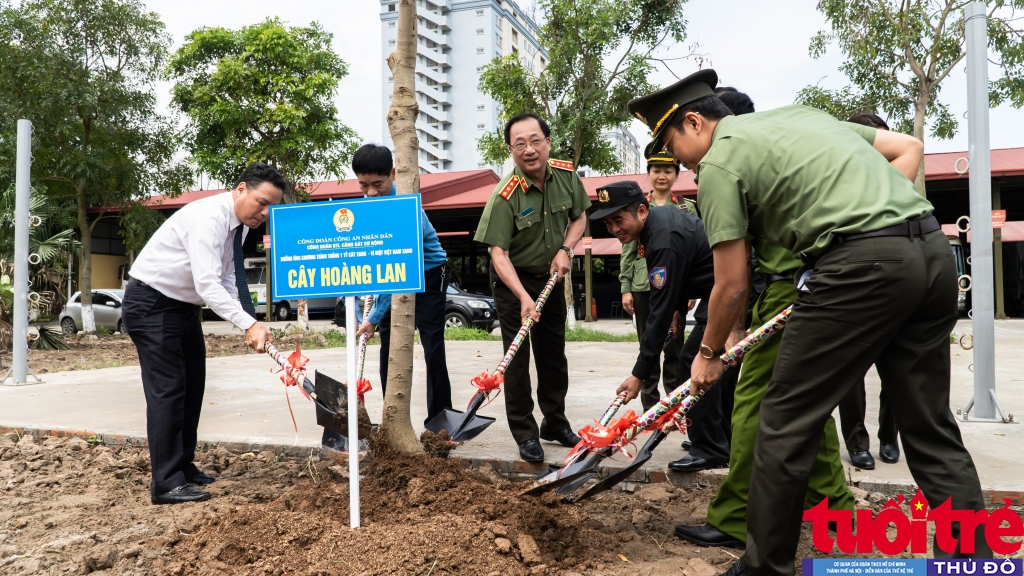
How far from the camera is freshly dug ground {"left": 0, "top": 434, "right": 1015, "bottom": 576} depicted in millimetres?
2262

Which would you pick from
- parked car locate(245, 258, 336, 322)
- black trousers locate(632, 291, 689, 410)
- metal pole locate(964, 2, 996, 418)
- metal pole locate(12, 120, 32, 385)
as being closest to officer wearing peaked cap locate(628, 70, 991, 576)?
black trousers locate(632, 291, 689, 410)

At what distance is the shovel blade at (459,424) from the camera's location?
3602mm

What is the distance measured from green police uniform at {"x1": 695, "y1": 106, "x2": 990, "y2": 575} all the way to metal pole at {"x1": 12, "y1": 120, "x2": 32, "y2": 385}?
721cm

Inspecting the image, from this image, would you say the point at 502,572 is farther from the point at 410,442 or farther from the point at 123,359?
the point at 123,359

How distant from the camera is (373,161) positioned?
3.75 metres

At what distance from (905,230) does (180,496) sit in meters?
3.10

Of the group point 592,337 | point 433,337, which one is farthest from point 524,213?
point 592,337

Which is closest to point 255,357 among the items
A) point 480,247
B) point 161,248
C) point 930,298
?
point 161,248

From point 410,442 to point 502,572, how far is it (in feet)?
4.13

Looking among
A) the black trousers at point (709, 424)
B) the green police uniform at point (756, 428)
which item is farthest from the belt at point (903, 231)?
the black trousers at point (709, 424)

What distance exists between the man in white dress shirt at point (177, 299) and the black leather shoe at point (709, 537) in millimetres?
1980

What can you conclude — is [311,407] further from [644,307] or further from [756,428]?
[756,428]

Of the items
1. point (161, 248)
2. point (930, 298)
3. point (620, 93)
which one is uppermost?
point (620, 93)

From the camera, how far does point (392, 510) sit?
274 cm
